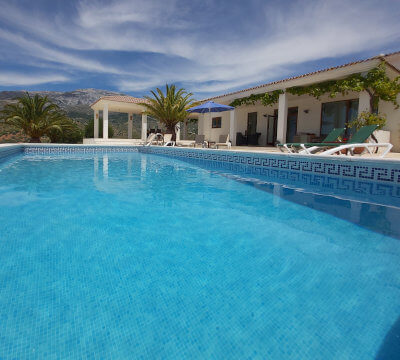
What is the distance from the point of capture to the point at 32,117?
17.2 m

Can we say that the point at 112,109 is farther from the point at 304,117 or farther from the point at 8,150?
the point at 304,117

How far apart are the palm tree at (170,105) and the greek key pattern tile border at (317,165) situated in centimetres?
884

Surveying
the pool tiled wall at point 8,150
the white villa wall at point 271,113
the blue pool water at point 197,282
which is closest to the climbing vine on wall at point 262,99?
the white villa wall at point 271,113

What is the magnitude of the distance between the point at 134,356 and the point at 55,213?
2.64 m

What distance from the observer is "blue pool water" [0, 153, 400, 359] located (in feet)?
3.87

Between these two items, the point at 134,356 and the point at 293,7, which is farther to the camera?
the point at 293,7

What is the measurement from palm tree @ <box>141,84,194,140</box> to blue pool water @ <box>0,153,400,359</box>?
15.9 meters

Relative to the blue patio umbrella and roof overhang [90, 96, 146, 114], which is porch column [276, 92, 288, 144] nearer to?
the blue patio umbrella

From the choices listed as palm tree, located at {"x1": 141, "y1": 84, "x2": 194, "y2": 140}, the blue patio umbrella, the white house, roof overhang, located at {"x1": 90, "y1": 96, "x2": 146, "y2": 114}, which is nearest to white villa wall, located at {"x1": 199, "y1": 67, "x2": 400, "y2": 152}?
the white house

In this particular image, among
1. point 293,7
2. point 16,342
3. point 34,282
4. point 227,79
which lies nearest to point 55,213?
point 34,282

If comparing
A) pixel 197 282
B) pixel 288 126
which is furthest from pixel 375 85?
pixel 197 282

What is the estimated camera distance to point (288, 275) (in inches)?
70.8

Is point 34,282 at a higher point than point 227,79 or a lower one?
lower

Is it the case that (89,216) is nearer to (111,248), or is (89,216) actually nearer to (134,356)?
(111,248)
